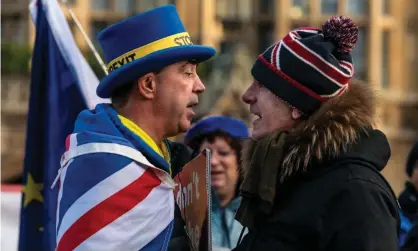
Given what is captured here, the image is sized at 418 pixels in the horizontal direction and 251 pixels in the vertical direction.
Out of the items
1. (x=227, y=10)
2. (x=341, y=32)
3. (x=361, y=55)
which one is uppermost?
(x=341, y=32)

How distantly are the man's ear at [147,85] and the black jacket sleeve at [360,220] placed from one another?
2.48ft

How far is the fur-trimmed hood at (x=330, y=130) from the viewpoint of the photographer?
255 centimetres

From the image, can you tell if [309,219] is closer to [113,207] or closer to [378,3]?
[113,207]

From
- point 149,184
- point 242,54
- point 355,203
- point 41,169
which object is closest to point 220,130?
point 41,169

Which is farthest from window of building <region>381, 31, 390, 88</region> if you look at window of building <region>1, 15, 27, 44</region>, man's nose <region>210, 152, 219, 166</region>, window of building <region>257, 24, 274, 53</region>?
man's nose <region>210, 152, 219, 166</region>

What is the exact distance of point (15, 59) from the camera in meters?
17.3

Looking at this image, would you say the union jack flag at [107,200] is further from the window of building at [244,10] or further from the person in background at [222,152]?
the window of building at [244,10]

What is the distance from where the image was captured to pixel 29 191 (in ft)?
15.5

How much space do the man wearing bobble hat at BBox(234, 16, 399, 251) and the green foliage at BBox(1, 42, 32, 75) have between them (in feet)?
48.7

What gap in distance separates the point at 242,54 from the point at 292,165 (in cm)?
1468

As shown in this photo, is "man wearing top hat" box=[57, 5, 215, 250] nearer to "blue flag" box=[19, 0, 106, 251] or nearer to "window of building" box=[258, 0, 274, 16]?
"blue flag" box=[19, 0, 106, 251]

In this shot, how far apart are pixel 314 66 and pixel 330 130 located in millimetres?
220

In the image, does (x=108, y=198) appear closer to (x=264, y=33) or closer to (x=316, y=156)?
(x=316, y=156)

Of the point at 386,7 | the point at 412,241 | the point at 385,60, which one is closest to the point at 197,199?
the point at 412,241
